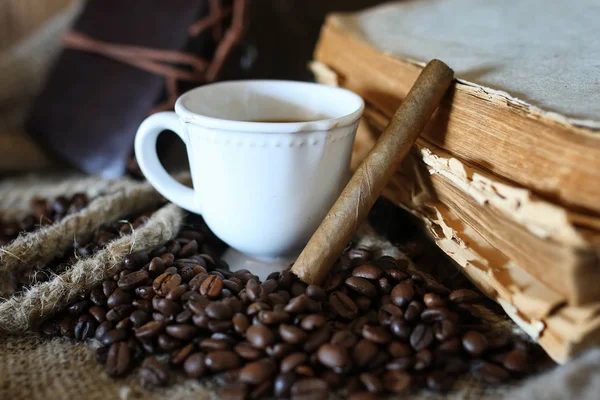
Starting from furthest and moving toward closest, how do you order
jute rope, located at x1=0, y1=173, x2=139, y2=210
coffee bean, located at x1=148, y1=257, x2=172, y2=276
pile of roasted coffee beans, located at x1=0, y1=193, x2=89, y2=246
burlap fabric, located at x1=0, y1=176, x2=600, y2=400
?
jute rope, located at x1=0, y1=173, x2=139, y2=210, pile of roasted coffee beans, located at x1=0, y1=193, x2=89, y2=246, coffee bean, located at x1=148, y1=257, x2=172, y2=276, burlap fabric, located at x1=0, y1=176, x2=600, y2=400

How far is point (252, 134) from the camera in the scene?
682 millimetres

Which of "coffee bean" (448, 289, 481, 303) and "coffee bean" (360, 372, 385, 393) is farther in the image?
"coffee bean" (448, 289, 481, 303)

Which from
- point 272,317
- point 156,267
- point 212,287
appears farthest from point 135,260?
point 272,317

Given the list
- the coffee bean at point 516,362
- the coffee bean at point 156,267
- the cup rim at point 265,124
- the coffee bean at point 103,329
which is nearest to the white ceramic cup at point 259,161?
the cup rim at point 265,124

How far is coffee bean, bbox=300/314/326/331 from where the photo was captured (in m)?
0.62

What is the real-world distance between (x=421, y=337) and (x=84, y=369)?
1.33 ft

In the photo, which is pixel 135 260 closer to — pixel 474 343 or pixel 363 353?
pixel 363 353

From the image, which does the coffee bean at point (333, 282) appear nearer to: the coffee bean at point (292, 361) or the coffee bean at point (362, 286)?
the coffee bean at point (362, 286)

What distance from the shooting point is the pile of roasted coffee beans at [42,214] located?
916 mm

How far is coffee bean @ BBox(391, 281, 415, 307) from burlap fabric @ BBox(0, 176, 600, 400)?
114mm

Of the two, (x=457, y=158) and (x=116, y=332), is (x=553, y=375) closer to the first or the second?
(x=457, y=158)

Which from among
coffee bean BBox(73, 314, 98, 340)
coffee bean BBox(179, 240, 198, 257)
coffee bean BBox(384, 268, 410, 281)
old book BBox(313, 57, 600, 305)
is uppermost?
old book BBox(313, 57, 600, 305)

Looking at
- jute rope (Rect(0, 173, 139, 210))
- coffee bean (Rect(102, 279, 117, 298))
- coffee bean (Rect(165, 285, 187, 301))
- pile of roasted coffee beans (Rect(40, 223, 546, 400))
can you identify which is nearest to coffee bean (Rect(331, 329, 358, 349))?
pile of roasted coffee beans (Rect(40, 223, 546, 400))

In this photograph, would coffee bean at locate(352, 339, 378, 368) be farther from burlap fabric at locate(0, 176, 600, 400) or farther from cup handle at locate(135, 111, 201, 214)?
cup handle at locate(135, 111, 201, 214)
